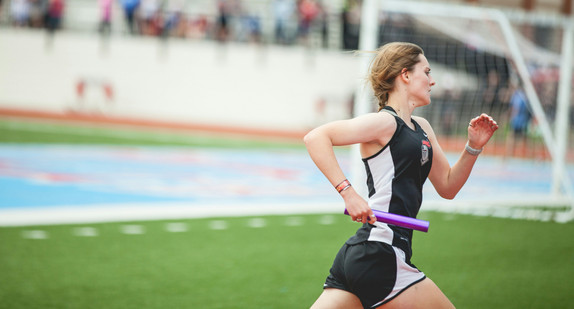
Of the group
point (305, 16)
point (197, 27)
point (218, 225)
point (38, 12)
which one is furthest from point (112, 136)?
point (218, 225)

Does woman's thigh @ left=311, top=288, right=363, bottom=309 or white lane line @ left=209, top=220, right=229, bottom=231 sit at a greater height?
woman's thigh @ left=311, top=288, right=363, bottom=309

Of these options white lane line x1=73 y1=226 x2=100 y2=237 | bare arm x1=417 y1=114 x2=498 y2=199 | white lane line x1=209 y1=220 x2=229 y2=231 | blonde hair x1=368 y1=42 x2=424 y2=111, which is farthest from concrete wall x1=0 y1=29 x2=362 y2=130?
blonde hair x1=368 y1=42 x2=424 y2=111

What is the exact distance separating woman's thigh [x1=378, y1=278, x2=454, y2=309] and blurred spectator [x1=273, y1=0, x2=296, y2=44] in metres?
26.8

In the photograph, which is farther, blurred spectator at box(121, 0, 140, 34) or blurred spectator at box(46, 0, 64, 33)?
blurred spectator at box(121, 0, 140, 34)

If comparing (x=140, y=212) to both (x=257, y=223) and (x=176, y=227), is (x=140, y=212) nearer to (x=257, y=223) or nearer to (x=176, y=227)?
(x=176, y=227)

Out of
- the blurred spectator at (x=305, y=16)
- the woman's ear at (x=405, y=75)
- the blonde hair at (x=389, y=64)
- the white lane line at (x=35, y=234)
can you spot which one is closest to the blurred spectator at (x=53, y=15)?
the blurred spectator at (x=305, y=16)

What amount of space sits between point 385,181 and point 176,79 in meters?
25.9

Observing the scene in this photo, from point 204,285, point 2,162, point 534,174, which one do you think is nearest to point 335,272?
point 204,285

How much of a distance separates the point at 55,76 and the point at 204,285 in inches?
938

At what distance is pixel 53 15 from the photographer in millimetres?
27438

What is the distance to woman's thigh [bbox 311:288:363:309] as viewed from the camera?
3180 millimetres

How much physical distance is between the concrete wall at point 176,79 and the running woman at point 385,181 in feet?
80.8

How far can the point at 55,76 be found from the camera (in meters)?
27.4

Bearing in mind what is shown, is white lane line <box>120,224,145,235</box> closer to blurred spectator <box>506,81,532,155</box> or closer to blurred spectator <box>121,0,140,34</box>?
blurred spectator <box>506,81,532,155</box>
